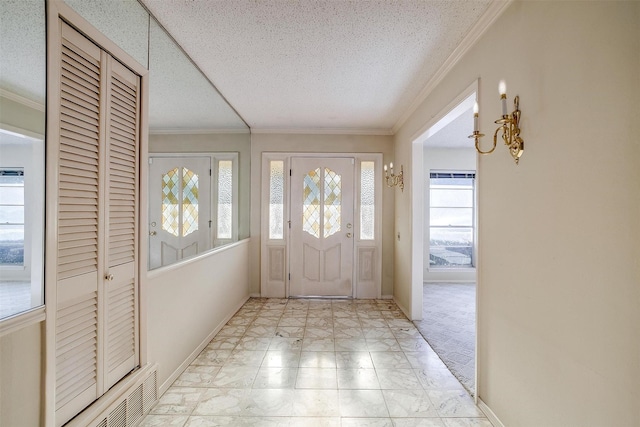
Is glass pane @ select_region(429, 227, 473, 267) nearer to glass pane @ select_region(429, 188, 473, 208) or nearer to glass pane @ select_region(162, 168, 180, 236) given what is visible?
glass pane @ select_region(429, 188, 473, 208)

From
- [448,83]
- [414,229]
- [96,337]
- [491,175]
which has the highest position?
[448,83]

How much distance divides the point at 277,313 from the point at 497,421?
2535mm

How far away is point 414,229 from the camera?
3.42 meters

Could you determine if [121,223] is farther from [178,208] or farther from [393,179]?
[393,179]

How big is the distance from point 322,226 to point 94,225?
3.14 meters

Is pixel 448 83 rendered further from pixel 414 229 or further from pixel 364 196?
pixel 364 196

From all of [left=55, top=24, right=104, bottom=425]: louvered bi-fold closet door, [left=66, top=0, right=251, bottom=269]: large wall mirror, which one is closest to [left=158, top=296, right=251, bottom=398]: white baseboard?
[left=55, top=24, right=104, bottom=425]: louvered bi-fold closet door

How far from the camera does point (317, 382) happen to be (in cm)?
214

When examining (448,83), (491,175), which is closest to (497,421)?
(491,175)

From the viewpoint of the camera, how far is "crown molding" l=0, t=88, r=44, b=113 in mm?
990

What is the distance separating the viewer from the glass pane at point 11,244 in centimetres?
104

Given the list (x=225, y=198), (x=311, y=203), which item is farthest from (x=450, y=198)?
(x=225, y=198)

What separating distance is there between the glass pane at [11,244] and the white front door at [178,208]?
882 mm

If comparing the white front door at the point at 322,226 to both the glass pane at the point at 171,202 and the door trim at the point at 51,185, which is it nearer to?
the glass pane at the point at 171,202
